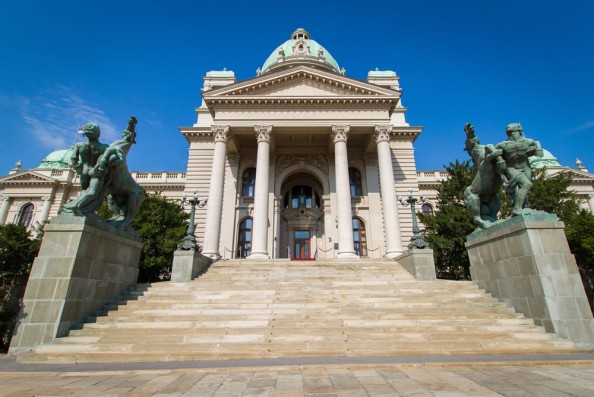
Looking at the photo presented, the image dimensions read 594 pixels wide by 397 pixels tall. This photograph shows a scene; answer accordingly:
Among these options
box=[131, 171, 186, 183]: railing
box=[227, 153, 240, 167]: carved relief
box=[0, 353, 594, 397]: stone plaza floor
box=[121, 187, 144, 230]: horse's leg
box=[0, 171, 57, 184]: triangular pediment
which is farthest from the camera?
box=[0, 171, 57, 184]: triangular pediment

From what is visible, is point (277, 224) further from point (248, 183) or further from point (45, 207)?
point (45, 207)

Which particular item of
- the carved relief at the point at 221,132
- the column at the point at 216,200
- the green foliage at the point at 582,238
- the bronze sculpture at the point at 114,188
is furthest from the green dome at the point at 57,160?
the green foliage at the point at 582,238

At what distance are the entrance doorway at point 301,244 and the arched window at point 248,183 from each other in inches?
222

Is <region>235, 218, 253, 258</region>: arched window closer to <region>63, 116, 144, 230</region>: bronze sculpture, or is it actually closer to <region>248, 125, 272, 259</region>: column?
<region>248, 125, 272, 259</region>: column

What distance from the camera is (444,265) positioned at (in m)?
20.4

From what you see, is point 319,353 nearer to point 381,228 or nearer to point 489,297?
point 489,297

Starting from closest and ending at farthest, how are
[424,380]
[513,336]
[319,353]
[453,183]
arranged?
[424,380]
[319,353]
[513,336]
[453,183]

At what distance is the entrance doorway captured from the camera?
2686 centimetres

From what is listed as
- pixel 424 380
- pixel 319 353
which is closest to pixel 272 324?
pixel 319 353

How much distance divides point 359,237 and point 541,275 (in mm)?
18407

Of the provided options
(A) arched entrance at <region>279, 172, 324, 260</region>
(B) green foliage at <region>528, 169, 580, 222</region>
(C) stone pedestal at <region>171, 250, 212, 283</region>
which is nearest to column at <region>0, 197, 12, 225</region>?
(A) arched entrance at <region>279, 172, 324, 260</region>

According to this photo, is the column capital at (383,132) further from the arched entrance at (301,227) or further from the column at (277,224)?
the column at (277,224)

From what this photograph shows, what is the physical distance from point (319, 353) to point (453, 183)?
18588 millimetres

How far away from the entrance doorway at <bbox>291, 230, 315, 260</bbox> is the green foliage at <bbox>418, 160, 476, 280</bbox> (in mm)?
10178
